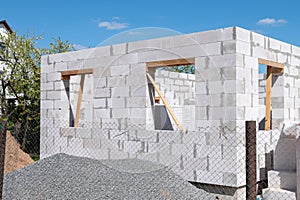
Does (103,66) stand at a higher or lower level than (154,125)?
higher

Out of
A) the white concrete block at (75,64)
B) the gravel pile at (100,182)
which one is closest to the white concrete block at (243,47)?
the gravel pile at (100,182)

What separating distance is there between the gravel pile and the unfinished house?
0.32 m

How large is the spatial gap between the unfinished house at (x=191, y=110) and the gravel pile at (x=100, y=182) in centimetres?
32

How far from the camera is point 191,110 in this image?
866cm

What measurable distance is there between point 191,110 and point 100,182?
128 inches

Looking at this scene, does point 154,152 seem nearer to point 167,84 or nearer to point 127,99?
point 127,99

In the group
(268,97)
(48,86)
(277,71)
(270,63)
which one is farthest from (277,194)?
(48,86)

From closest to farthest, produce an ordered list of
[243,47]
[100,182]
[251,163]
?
[251,163], [243,47], [100,182]

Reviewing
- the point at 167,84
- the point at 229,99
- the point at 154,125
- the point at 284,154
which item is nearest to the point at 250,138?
the point at 229,99

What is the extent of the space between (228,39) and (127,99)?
2.26 meters

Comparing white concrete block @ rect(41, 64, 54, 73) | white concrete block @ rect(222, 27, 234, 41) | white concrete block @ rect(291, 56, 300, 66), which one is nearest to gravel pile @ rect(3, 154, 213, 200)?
white concrete block @ rect(222, 27, 234, 41)

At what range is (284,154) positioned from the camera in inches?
242

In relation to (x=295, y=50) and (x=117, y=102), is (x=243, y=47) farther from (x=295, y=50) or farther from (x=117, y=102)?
(x=117, y=102)

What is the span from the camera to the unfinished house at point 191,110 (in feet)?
19.2
